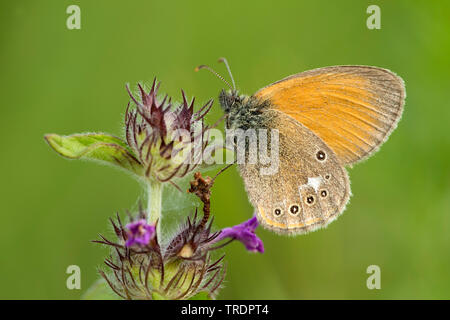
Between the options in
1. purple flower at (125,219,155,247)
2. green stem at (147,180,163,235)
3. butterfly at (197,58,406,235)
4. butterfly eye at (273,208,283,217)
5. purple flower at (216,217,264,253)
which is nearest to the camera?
purple flower at (125,219,155,247)

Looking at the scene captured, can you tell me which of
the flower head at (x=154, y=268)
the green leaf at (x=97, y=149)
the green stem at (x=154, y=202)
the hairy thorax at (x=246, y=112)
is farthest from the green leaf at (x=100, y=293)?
the hairy thorax at (x=246, y=112)

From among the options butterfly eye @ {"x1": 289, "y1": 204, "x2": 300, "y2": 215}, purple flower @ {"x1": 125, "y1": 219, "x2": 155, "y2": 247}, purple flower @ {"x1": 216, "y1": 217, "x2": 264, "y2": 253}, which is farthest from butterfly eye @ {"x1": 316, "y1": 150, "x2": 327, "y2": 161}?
purple flower @ {"x1": 125, "y1": 219, "x2": 155, "y2": 247}

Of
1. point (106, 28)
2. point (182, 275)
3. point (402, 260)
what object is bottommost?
point (402, 260)

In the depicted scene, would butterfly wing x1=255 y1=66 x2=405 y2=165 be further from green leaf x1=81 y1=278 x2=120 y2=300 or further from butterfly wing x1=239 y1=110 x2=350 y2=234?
green leaf x1=81 y1=278 x2=120 y2=300

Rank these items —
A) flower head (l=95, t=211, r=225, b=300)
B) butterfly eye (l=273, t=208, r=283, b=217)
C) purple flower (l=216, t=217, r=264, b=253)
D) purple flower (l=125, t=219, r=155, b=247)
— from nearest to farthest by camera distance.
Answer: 1. purple flower (l=125, t=219, r=155, b=247)
2. flower head (l=95, t=211, r=225, b=300)
3. purple flower (l=216, t=217, r=264, b=253)
4. butterfly eye (l=273, t=208, r=283, b=217)

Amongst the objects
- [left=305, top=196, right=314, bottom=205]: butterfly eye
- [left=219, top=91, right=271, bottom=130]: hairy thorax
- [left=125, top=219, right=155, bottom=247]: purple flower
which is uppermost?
[left=219, top=91, right=271, bottom=130]: hairy thorax

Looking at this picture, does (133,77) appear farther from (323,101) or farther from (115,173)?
(323,101)

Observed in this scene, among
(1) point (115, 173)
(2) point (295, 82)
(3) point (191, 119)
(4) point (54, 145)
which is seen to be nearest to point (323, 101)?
(2) point (295, 82)

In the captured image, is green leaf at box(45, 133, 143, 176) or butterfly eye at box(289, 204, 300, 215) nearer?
green leaf at box(45, 133, 143, 176)
